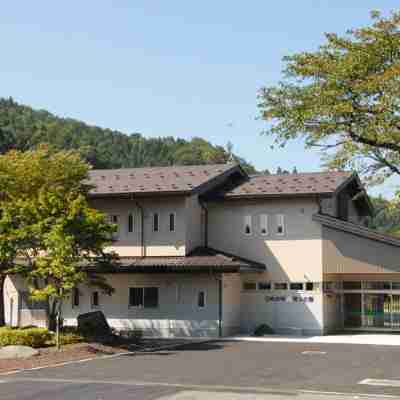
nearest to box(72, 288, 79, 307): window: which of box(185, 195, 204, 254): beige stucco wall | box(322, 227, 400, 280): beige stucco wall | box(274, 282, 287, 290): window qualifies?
box(185, 195, 204, 254): beige stucco wall

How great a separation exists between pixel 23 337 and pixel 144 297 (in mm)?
9360

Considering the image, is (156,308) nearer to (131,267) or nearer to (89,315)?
(131,267)

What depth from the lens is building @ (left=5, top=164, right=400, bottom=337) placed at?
1341 inches

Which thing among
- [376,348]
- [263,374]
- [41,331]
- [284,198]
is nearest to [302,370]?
[263,374]

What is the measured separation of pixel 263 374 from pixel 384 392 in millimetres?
4082

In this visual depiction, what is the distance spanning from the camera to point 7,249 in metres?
27.8

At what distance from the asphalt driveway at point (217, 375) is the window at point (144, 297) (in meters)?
7.29

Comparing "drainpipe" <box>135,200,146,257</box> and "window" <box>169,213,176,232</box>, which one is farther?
"drainpipe" <box>135,200,146,257</box>

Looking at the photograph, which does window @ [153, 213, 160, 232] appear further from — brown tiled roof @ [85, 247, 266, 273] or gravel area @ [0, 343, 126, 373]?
gravel area @ [0, 343, 126, 373]

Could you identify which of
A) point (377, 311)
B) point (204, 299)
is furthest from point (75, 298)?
point (377, 311)

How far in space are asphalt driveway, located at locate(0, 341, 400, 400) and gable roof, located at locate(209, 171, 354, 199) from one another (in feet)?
30.1

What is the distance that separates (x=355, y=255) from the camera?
3431cm

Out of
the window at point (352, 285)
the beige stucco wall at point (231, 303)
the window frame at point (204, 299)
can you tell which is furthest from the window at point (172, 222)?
the window at point (352, 285)

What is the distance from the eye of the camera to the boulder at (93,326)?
30081mm
